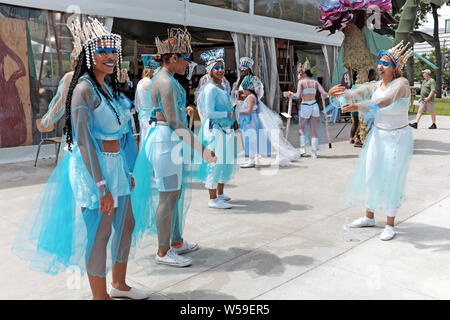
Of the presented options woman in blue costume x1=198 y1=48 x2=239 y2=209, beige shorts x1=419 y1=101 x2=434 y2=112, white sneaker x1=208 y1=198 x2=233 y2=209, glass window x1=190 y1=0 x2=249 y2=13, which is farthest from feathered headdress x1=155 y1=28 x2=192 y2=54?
beige shorts x1=419 y1=101 x2=434 y2=112

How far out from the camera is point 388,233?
4238 mm

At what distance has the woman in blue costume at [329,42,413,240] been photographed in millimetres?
4164

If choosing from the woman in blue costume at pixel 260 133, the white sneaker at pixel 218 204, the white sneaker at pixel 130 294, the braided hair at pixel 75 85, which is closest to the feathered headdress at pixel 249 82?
the woman in blue costume at pixel 260 133

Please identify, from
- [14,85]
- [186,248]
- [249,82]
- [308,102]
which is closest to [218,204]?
[186,248]

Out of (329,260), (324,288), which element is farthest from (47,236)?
(329,260)

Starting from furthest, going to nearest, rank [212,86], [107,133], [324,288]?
[212,86] → [324,288] → [107,133]

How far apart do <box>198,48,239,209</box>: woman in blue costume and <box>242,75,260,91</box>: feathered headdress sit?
201 centimetres

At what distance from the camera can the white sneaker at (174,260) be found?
11.8 ft

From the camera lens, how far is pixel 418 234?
4367mm

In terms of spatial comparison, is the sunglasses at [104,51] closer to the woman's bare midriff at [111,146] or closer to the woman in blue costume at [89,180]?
the woman in blue costume at [89,180]

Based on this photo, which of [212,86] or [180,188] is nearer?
[180,188]

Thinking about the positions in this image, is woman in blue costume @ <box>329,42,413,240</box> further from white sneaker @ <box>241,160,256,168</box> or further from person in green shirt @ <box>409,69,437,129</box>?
person in green shirt @ <box>409,69,437,129</box>
